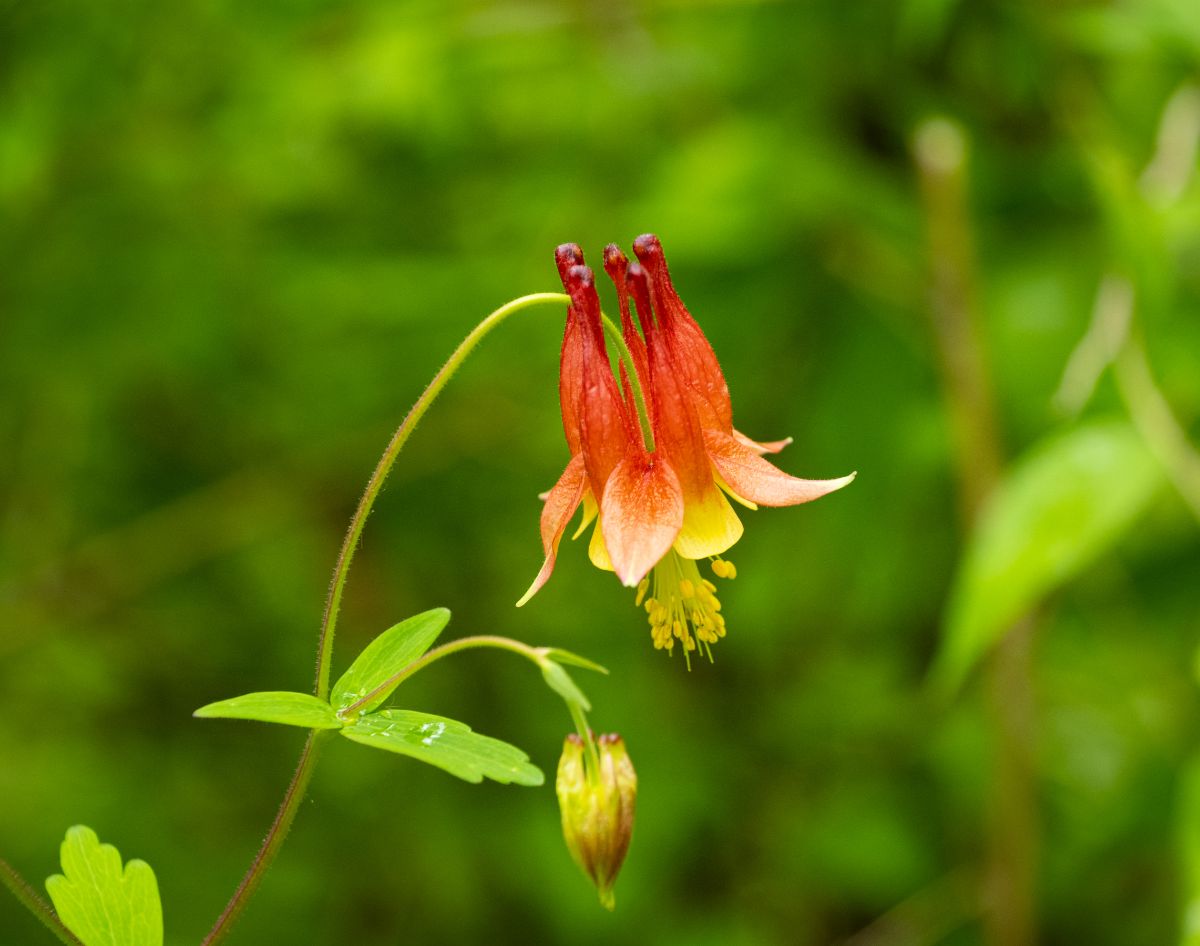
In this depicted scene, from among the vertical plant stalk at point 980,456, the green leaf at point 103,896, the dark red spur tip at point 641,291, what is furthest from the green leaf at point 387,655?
the vertical plant stalk at point 980,456

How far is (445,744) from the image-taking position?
1.39 metres

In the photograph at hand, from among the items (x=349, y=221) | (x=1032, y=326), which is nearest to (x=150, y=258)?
(x=349, y=221)

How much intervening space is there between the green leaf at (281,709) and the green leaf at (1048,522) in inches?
37.9

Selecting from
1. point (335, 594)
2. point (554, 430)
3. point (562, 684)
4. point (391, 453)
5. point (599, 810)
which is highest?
point (554, 430)

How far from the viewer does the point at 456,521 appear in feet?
11.7

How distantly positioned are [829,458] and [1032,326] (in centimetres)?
47

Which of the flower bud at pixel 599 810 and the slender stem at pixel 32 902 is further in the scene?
the flower bud at pixel 599 810

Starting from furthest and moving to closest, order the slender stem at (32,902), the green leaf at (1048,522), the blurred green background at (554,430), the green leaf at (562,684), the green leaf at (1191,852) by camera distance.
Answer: the blurred green background at (554,430) < the green leaf at (1048,522) < the green leaf at (1191,852) < the green leaf at (562,684) < the slender stem at (32,902)

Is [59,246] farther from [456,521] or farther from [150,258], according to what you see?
[456,521]

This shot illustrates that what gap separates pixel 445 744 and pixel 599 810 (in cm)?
20

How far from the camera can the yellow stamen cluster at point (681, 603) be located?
160 cm

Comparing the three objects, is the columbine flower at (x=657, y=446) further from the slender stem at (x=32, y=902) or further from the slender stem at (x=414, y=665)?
the slender stem at (x=32, y=902)

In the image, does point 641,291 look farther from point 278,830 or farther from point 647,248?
point 278,830

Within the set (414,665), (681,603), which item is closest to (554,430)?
(681,603)
